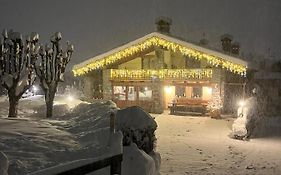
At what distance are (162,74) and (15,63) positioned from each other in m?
14.0

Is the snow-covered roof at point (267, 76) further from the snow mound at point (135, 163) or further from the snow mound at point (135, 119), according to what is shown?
the snow mound at point (135, 163)

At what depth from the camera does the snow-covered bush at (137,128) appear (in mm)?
8961

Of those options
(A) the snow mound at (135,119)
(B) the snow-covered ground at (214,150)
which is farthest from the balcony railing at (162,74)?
(A) the snow mound at (135,119)

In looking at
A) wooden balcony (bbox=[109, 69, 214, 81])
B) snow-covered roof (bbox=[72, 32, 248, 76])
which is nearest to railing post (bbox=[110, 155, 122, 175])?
snow-covered roof (bbox=[72, 32, 248, 76])

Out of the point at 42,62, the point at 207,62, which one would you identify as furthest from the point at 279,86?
the point at 42,62

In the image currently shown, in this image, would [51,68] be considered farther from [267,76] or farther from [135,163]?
[267,76]

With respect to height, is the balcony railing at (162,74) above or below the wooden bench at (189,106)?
above

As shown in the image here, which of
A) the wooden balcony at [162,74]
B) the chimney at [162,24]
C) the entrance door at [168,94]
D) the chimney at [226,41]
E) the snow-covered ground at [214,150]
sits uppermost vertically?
the chimney at [162,24]

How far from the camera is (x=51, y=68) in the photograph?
65.5 feet

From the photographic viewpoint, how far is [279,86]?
31453mm

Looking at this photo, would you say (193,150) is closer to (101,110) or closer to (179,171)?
(179,171)

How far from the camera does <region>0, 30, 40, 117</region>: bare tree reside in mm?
17484

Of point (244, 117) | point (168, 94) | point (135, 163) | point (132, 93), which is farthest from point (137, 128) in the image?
point (168, 94)

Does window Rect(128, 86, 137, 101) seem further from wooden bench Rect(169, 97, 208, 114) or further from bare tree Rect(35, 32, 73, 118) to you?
bare tree Rect(35, 32, 73, 118)
